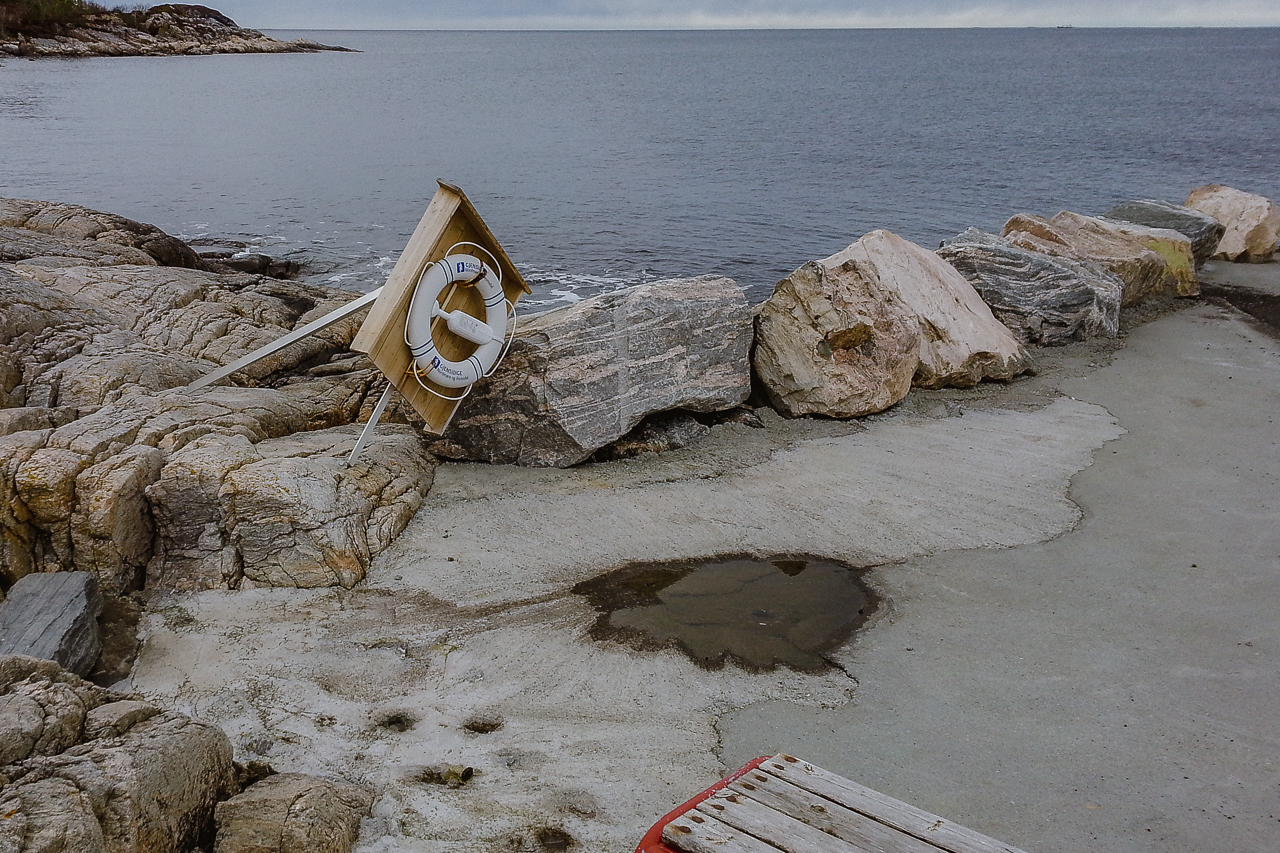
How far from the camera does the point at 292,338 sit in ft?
19.7

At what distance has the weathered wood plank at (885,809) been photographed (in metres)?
2.48

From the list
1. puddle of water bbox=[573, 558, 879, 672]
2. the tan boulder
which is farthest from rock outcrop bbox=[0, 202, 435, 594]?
the tan boulder

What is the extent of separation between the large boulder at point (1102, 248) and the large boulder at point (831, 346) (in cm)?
413

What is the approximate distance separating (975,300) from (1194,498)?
3.48 meters

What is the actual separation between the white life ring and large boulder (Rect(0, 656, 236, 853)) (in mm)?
2911

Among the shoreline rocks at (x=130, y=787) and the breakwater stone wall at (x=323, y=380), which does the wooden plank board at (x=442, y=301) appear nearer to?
the breakwater stone wall at (x=323, y=380)

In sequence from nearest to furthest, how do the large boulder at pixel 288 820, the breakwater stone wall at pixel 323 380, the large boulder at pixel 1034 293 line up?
the large boulder at pixel 288 820, the breakwater stone wall at pixel 323 380, the large boulder at pixel 1034 293

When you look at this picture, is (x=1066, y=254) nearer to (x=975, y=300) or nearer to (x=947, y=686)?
(x=975, y=300)

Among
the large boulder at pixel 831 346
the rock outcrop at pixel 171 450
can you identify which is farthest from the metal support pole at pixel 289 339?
the large boulder at pixel 831 346

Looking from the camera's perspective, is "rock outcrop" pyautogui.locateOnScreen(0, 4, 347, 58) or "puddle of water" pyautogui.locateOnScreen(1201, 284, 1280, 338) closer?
"puddle of water" pyautogui.locateOnScreen(1201, 284, 1280, 338)

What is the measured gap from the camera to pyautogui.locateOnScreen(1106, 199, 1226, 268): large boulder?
Answer: 12938 mm

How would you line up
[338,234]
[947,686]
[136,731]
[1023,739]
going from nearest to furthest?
[136,731]
[1023,739]
[947,686]
[338,234]

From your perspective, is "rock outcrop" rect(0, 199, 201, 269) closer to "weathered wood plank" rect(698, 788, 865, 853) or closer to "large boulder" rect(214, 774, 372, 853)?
"large boulder" rect(214, 774, 372, 853)

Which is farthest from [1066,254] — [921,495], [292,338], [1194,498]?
[292,338]
